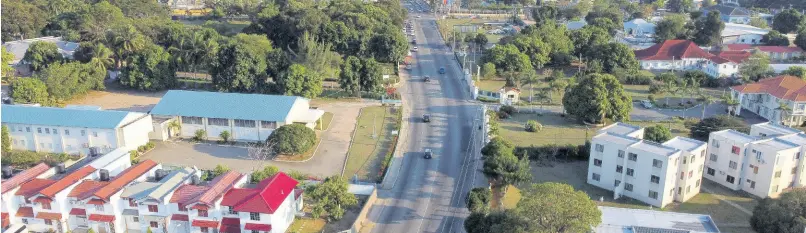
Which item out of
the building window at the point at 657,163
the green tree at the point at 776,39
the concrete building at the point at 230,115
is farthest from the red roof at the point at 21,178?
the green tree at the point at 776,39

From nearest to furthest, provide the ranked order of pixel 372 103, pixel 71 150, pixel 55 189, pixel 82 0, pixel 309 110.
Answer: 1. pixel 55 189
2. pixel 71 150
3. pixel 309 110
4. pixel 372 103
5. pixel 82 0

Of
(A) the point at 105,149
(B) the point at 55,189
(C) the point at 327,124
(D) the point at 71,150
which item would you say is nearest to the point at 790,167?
(C) the point at 327,124

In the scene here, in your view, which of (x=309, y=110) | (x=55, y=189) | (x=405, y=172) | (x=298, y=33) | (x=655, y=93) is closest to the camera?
(x=55, y=189)

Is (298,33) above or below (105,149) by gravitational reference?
above

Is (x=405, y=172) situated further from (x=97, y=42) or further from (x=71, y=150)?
(x=97, y=42)

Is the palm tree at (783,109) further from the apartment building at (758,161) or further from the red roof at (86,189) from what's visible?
the red roof at (86,189)

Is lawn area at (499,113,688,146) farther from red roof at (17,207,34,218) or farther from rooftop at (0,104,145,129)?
red roof at (17,207,34,218)
